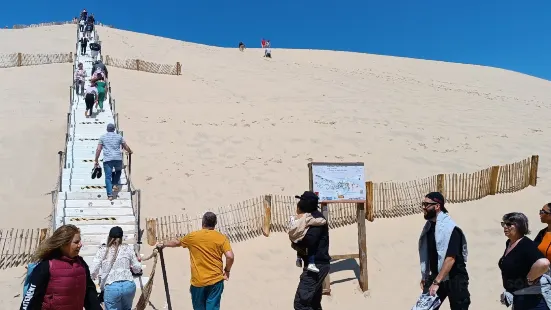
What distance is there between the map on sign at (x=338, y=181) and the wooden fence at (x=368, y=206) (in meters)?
1.90

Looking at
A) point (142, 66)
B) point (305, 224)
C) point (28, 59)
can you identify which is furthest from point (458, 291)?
point (28, 59)

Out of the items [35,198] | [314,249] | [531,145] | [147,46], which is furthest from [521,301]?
[147,46]

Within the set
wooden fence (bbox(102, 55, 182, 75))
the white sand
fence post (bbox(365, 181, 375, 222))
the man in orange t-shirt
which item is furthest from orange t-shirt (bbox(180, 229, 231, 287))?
wooden fence (bbox(102, 55, 182, 75))

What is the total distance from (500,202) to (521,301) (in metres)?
8.30

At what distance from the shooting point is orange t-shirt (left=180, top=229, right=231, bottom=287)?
530 cm

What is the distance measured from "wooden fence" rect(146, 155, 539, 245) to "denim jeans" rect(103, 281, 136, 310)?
4.27 metres

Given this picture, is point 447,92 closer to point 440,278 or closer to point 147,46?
point 147,46

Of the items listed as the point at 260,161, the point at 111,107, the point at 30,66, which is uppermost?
the point at 30,66

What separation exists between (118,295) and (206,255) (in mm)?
915

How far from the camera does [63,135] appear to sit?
53.1 feet

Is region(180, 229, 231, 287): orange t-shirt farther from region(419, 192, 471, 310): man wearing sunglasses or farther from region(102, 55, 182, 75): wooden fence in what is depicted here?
region(102, 55, 182, 75): wooden fence

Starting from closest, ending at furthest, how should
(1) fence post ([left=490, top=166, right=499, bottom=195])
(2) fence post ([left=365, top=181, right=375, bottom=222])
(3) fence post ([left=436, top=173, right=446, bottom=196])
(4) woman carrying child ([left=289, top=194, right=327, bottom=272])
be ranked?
(4) woman carrying child ([left=289, top=194, right=327, bottom=272]) < (2) fence post ([left=365, top=181, right=375, bottom=222]) < (3) fence post ([left=436, top=173, right=446, bottom=196]) < (1) fence post ([left=490, top=166, right=499, bottom=195])

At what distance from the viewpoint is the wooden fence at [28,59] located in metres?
26.2

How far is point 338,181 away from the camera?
8320mm
